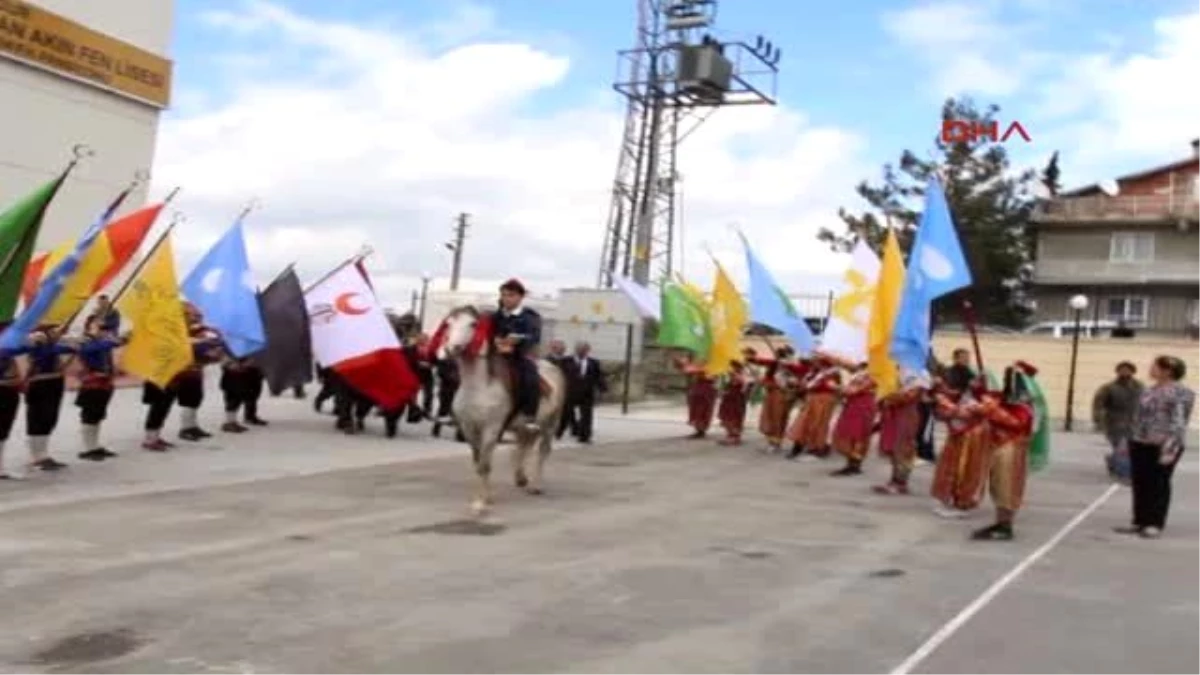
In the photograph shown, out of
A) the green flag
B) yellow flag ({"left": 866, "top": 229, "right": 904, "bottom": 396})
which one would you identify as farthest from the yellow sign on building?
yellow flag ({"left": 866, "top": 229, "right": 904, "bottom": 396})

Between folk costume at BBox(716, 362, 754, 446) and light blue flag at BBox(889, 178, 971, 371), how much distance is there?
7.49 metres

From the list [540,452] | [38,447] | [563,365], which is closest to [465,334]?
[540,452]

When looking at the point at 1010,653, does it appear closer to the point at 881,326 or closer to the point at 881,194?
the point at 881,326

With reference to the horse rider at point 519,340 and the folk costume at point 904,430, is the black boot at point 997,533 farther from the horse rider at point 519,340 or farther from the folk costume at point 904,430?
the horse rider at point 519,340

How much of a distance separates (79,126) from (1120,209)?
47645mm

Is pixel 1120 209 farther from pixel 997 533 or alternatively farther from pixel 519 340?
pixel 519 340

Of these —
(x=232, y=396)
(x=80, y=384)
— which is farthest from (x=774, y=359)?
(x=80, y=384)

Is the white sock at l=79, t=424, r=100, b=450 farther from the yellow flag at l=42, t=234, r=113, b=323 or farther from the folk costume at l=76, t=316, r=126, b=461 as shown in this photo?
the yellow flag at l=42, t=234, r=113, b=323

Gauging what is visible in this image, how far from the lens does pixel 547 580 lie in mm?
8719

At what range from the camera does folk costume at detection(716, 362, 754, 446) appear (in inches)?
848

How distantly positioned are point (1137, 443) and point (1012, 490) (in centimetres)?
142

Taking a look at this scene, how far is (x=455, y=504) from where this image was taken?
12406 millimetres

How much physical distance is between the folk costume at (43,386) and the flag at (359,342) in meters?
4.26

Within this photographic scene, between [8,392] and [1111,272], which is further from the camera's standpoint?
[1111,272]
